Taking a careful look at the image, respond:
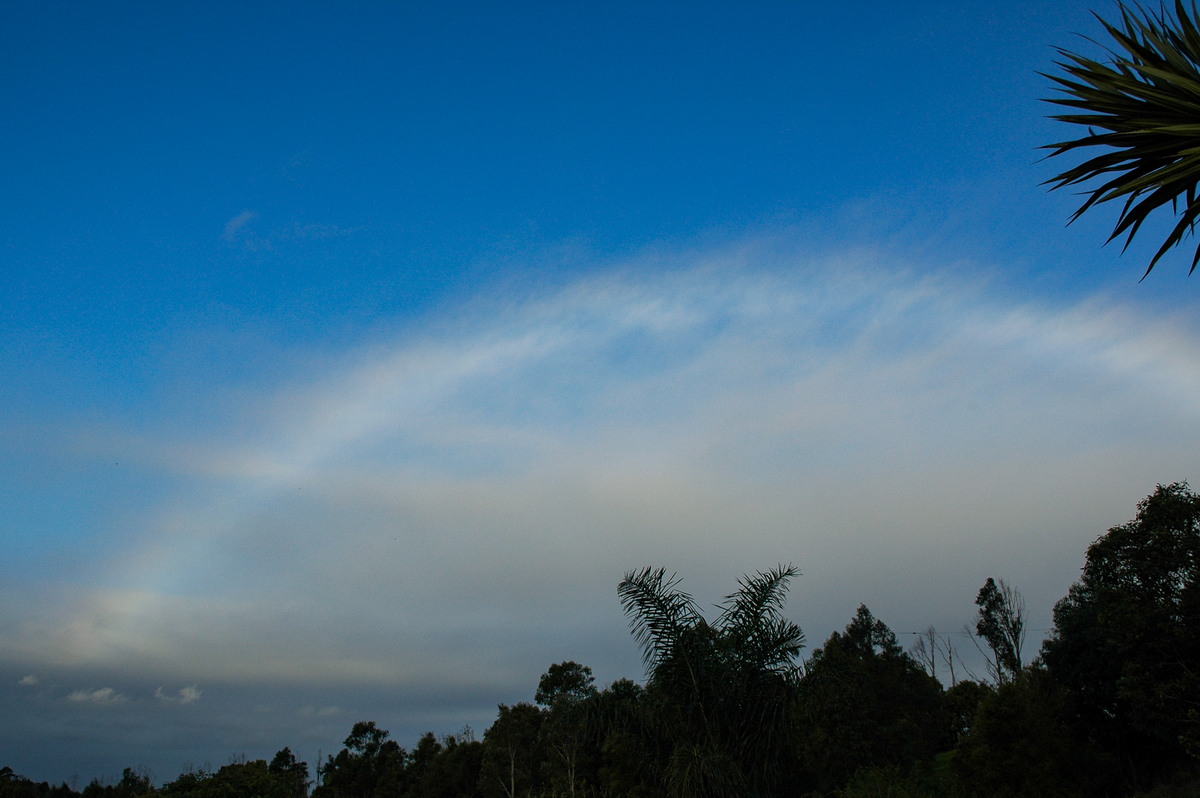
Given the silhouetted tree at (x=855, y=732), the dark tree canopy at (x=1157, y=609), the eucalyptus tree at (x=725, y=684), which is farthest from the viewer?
the silhouetted tree at (x=855, y=732)

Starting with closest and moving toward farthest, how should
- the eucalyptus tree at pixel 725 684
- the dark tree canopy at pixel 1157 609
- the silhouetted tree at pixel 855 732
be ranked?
1. the eucalyptus tree at pixel 725 684
2. the dark tree canopy at pixel 1157 609
3. the silhouetted tree at pixel 855 732

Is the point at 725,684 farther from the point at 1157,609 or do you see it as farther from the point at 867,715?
the point at 867,715

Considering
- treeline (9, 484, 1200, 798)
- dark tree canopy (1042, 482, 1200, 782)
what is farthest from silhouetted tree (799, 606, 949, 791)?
dark tree canopy (1042, 482, 1200, 782)

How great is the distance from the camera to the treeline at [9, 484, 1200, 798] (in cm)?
1645

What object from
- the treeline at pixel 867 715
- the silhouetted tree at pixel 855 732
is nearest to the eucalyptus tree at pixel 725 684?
the treeline at pixel 867 715

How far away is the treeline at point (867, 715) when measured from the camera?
1645 centimetres

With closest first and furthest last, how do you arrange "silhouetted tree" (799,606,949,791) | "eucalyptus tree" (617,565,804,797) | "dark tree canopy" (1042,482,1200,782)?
"eucalyptus tree" (617,565,804,797), "dark tree canopy" (1042,482,1200,782), "silhouetted tree" (799,606,949,791)

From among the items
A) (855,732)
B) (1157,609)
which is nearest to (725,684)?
(1157,609)

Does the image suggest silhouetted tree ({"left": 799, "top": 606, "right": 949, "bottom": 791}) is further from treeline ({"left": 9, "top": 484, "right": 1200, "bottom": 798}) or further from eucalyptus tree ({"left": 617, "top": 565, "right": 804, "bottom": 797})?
eucalyptus tree ({"left": 617, "top": 565, "right": 804, "bottom": 797})

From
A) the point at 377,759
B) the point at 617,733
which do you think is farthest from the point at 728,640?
the point at 377,759

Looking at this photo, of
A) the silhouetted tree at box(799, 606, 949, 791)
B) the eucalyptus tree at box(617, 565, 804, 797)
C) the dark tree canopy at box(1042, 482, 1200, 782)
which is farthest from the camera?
the silhouetted tree at box(799, 606, 949, 791)

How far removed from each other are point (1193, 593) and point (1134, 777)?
12253 millimetres

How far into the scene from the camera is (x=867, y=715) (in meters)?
55.6

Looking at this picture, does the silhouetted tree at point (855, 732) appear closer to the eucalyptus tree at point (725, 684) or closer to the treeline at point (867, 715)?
the treeline at point (867, 715)
